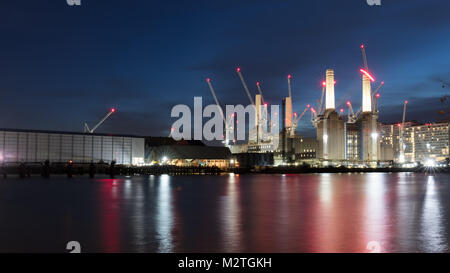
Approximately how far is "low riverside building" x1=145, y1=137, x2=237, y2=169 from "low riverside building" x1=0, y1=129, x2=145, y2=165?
607cm

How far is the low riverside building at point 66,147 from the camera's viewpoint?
100562 millimetres

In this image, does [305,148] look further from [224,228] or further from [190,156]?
[224,228]

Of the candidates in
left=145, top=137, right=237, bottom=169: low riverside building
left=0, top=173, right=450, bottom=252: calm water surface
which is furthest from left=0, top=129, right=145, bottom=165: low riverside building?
left=0, top=173, right=450, bottom=252: calm water surface

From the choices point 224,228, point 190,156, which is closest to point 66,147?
point 190,156

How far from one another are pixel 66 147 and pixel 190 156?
111 ft

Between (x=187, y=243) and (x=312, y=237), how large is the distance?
160 inches

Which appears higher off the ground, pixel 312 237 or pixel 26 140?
pixel 26 140

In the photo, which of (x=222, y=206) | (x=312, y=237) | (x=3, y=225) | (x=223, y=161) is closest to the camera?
(x=312, y=237)

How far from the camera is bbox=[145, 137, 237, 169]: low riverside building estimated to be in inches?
4877

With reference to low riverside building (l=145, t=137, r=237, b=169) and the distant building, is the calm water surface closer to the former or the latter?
low riverside building (l=145, t=137, r=237, b=169)
